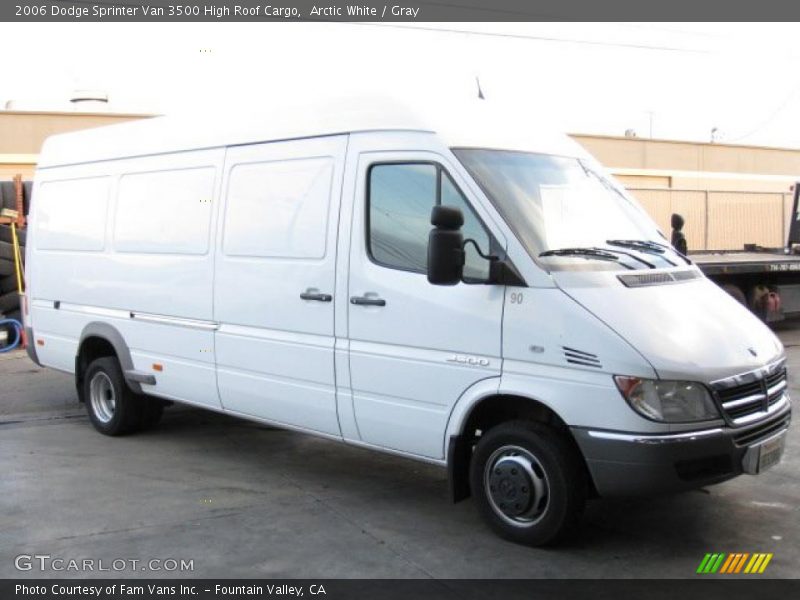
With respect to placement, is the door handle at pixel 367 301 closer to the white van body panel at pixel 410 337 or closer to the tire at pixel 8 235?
the white van body panel at pixel 410 337

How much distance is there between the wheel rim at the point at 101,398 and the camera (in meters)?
7.88

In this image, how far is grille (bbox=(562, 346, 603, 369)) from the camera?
4.52 m

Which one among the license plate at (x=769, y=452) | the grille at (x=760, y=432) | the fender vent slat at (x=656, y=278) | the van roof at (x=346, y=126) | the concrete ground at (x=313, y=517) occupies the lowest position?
the concrete ground at (x=313, y=517)

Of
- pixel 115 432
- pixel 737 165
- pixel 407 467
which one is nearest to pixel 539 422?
pixel 407 467

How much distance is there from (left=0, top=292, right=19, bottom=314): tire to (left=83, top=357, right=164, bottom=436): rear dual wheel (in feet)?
21.7

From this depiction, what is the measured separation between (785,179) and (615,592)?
1234 inches

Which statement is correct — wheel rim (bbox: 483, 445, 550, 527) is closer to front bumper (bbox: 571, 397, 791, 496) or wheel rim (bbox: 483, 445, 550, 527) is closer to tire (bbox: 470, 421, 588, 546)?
tire (bbox: 470, 421, 588, 546)

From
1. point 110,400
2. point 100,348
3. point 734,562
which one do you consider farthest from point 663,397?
point 100,348

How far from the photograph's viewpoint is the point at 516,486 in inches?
192

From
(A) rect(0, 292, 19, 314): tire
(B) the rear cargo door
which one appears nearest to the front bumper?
(B) the rear cargo door

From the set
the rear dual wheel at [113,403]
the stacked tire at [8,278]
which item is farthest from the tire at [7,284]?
the rear dual wheel at [113,403]

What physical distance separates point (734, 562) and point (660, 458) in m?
0.88

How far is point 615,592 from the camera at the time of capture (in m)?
4.38

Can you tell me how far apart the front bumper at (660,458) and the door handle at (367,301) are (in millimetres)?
1463
